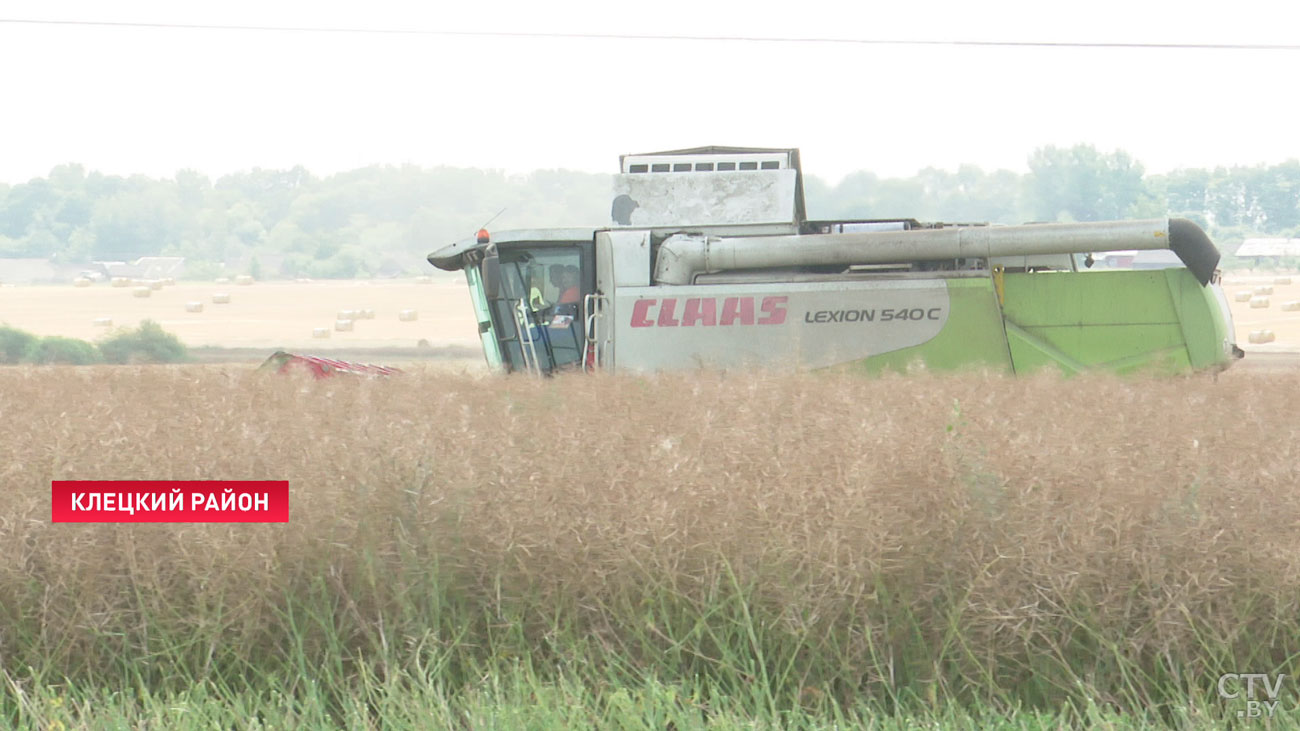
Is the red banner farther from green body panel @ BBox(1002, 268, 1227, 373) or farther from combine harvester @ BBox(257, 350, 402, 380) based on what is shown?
green body panel @ BBox(1002, 268, 1227, 373)

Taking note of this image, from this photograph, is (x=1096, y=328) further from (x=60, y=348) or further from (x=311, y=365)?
(x=60, y=348)

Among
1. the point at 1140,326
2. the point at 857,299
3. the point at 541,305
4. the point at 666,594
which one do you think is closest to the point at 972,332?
the point at 857,299

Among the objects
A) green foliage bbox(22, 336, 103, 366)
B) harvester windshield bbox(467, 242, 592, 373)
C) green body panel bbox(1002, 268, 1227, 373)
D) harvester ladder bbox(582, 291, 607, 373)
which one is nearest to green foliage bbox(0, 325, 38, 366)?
green foliage bbox(22, 336, 103, 366)

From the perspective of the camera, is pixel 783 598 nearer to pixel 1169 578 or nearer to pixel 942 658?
pixel 942 658

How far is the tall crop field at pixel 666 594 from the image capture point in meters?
3.68

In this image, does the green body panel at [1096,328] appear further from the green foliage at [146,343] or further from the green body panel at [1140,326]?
the green foliage at [146,343]

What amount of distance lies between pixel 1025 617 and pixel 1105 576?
28 centimetres

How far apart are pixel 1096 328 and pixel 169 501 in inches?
273

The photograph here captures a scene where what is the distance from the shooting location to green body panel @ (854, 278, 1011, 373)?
9141 millimetres

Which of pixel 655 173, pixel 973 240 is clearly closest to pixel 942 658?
pixel 973 240

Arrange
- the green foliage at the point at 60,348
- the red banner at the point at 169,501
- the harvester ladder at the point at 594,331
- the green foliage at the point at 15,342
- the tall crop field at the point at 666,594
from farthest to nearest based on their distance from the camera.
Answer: the green foliage at the point at 15,342 < the green foliage at the point at 60,348 < the harvester ladder at the point at 594,331 < the red banner at the point at 169,501 < the tall crop field at the point at 666,594

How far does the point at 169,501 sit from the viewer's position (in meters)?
4.09

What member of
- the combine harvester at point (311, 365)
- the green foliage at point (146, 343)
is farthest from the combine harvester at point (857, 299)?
the green foliage at point (146, 343)

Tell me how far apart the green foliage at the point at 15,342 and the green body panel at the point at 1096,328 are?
26187mm
